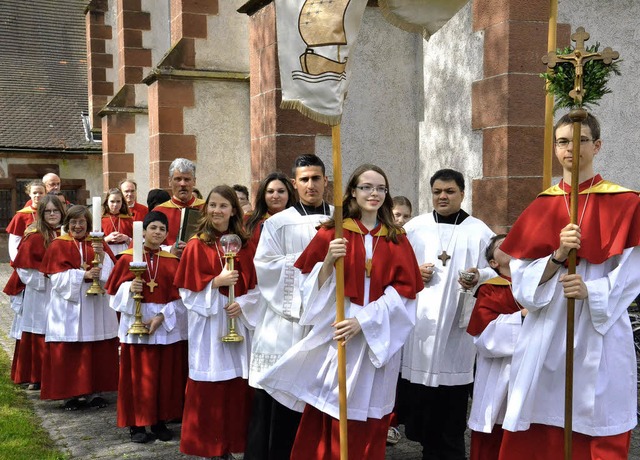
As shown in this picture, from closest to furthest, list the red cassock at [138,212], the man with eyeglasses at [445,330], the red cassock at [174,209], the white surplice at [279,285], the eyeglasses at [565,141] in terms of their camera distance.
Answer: the eyeglasses at [565,141]
the white surplice at [279,285]
the man with eyeglasses at [445,330]
the red cassock at [174,209]
the red cassock at [138,212]

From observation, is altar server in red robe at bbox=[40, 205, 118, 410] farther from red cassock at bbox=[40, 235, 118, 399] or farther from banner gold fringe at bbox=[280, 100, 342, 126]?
banner gold fringe at bbox=[280, 100, 342, 126]

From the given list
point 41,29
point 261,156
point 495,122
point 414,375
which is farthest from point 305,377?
point 41,29

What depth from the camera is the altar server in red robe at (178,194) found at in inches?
295

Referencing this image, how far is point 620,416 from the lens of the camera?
380cm

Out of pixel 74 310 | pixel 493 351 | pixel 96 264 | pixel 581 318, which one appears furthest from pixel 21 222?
pixel 581 318

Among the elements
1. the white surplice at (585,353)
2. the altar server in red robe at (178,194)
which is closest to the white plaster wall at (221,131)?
the altar server in red robe at (178,194)

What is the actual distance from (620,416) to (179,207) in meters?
5.03

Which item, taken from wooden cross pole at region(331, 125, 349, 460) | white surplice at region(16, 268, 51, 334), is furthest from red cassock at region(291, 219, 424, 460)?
white surplice at region(16, 268, 51, 334)

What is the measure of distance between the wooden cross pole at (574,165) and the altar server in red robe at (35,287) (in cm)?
547

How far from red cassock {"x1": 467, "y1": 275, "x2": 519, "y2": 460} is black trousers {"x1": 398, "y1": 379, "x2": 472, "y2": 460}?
2.14ft

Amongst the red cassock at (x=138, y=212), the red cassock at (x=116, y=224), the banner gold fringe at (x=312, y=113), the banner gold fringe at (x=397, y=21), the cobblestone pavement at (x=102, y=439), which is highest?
the banner gold fringe at (x=397, y=21)

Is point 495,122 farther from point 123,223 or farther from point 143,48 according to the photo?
point 143,48

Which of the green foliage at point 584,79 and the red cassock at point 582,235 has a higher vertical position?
the green foliage at point 584,79

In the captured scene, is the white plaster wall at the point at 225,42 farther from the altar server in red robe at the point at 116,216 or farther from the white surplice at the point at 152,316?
the white surplice at the point at 152,316
